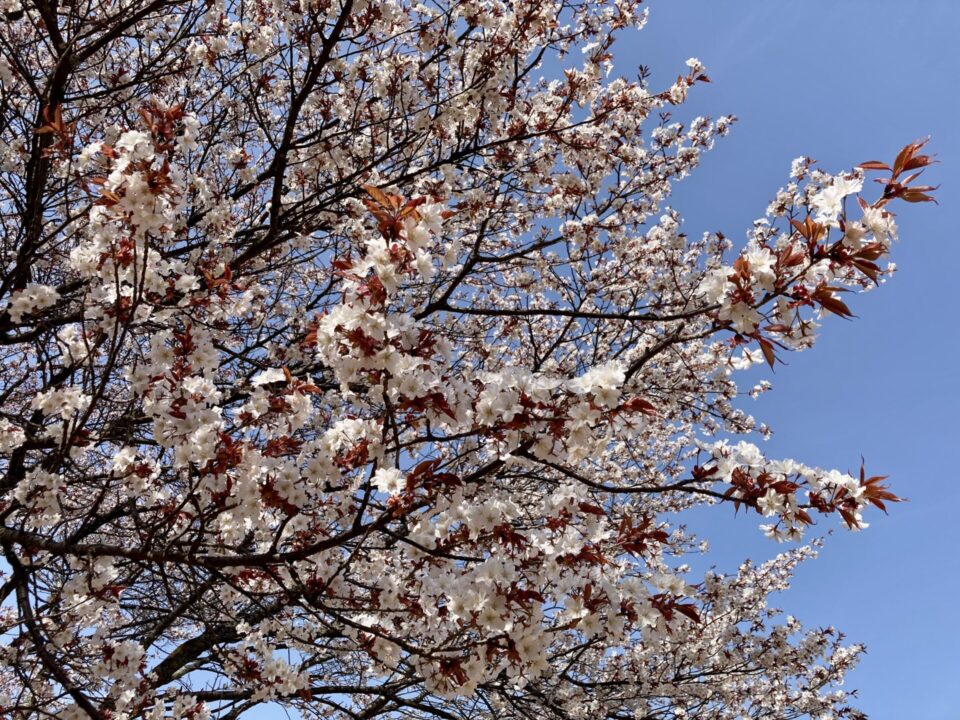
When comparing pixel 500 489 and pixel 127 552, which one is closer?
pixel 127 552

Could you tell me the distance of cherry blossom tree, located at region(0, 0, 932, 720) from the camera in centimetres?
241

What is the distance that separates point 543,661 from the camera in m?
2.43

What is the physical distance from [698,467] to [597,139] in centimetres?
419

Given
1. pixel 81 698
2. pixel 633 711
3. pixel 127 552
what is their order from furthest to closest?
pixel 633 711
pixel 81 698
pixel 127 552

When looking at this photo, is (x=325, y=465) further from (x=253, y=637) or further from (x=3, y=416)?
(x=3, y=416)

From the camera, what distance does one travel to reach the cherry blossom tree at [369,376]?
2.41 metres

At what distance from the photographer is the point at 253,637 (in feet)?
13.1

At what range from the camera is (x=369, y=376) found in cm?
234

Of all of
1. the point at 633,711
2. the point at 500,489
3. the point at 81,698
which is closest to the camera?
the point at 81,698

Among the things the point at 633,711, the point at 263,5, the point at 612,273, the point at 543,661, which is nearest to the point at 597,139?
the point at 612,273

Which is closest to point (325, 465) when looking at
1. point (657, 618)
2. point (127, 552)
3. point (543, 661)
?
point (127, 552)

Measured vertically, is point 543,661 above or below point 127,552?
below

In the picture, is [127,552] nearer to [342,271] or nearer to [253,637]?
[253,637]

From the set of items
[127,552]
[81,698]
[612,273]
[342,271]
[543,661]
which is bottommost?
[81,698]
